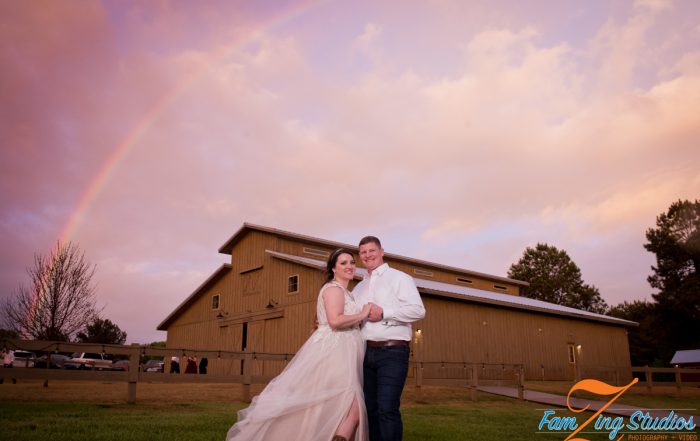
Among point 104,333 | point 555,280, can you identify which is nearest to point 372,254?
point 104,333

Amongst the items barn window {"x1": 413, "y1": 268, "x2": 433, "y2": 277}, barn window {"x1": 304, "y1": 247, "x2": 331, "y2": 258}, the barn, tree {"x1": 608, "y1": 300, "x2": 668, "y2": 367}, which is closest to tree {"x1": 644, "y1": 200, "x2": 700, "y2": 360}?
tree {"x1": 608, "y1": 300, "x2": 668, "y2": 367}

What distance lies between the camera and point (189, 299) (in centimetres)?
3098

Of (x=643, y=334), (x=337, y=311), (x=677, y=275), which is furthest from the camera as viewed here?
(x=643, y=334)

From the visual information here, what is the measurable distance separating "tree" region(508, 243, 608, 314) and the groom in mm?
63283

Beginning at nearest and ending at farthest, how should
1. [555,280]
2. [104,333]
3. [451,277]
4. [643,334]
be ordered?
[451,277] < [643,334] < [104,333] < [555,280]

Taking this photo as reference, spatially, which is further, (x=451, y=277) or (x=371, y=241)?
(x=451, y=277)

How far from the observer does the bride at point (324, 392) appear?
439cm

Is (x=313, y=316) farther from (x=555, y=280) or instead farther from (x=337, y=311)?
(x=555, y=280)

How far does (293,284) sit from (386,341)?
19.6m

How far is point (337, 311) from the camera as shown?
15.3 ft

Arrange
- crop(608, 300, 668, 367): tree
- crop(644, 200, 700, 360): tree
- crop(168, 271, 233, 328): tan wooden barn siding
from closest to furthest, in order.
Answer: crop(168, 271, 233, 328): tan wooden barn siding < crop(644, 200, 700, 360): tree < crop(608, 300, 668, 367): tree

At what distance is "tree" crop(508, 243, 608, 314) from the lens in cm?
6353

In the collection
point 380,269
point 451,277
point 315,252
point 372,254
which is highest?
point 315,252

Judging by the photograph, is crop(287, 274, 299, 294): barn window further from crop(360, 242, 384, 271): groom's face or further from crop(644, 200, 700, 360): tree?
crop(644, 200, 700, 360): tree
